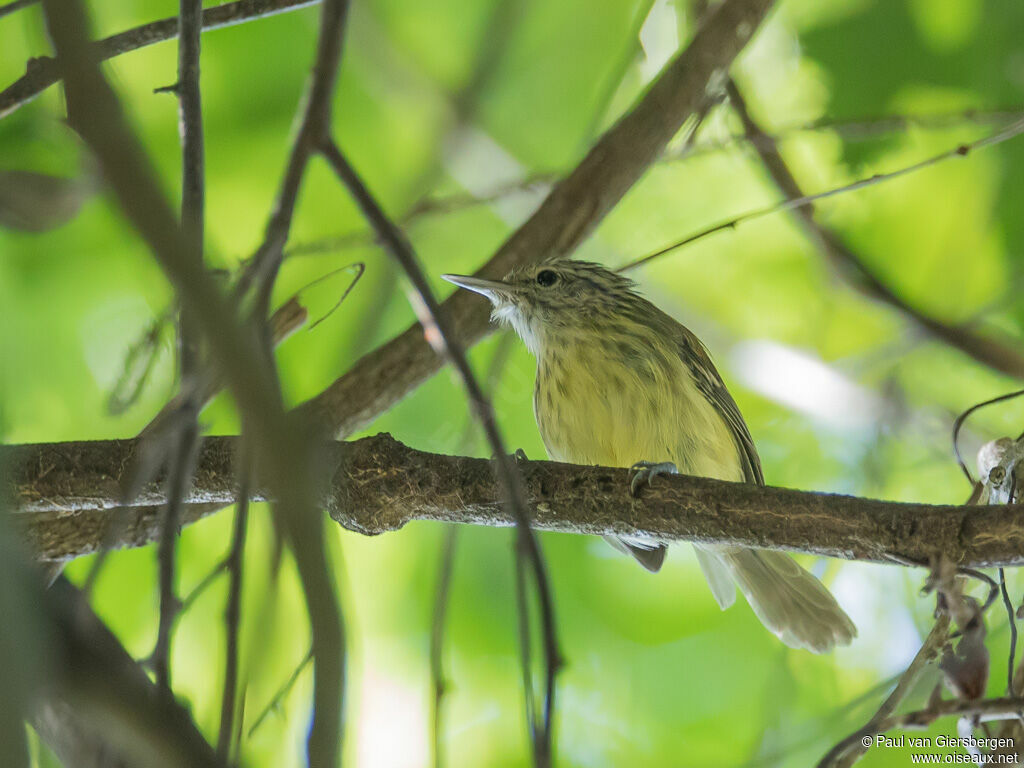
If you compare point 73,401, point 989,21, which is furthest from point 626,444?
point 989,21

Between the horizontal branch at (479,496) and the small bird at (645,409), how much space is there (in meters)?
1.14

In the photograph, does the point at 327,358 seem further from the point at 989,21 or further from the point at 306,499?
the point at 306,499

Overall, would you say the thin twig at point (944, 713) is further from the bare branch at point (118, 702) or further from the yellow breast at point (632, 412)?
the yellow breast at point (632, 412)

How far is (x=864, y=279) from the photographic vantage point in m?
4.98

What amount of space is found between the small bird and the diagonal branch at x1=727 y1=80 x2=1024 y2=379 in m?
0.97

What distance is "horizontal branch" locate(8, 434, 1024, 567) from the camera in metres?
2.21

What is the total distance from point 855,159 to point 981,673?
3.32m

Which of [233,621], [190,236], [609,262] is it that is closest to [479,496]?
[233,621]

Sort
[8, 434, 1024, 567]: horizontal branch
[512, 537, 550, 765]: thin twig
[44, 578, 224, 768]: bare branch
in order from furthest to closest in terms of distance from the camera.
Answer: [8, 434, 1024, 567]: horizontal branch < [512, 537, 550, 765]: thin twig < [44, 578, 224, 768]: bare branch

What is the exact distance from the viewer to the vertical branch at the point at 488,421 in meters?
1.54

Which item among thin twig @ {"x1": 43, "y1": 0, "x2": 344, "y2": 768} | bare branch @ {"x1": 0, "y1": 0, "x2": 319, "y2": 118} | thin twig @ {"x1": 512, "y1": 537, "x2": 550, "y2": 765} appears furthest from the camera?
bare branch @ {"x1": 0, "y1": 0, "x2": 319, "y2": 118}

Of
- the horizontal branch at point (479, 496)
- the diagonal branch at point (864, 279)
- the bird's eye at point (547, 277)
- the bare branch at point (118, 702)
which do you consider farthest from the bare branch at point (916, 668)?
the diagonal branch at point (864, 279)

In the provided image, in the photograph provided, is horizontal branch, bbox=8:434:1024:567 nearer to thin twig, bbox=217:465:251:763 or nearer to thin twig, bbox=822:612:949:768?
thin twig, bbox=822:612:949:768

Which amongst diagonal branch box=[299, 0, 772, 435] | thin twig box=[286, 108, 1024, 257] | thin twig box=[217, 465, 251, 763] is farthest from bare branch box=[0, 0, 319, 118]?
thin twig box=[217, 465, 251, 763]
